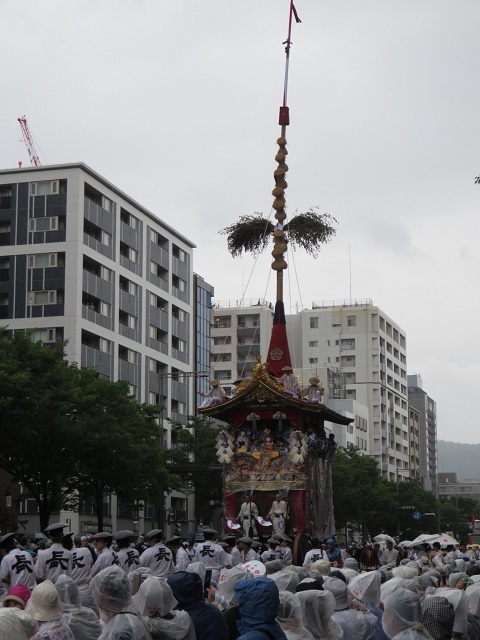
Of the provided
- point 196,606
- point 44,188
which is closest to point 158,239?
point 44,188

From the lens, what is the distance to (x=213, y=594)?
10156 mm

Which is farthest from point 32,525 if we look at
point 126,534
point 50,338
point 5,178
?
point 126,534

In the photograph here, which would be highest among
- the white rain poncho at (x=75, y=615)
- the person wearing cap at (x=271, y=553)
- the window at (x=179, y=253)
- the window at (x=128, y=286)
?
the window at (x=179, y=253)

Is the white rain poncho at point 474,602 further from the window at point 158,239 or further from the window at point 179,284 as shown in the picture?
the window at point 179,284

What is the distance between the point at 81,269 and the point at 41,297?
294cm

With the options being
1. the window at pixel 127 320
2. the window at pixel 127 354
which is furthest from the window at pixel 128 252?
the window at pixel 127 354

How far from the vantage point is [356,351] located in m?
126

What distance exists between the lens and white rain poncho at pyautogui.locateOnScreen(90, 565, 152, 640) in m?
6.85

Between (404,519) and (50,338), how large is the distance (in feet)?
165

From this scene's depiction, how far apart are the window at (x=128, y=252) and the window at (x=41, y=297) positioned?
752cm

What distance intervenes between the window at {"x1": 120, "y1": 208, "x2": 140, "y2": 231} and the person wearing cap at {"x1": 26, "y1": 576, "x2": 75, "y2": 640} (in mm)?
63324

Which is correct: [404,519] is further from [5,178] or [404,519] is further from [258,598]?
[258,598]

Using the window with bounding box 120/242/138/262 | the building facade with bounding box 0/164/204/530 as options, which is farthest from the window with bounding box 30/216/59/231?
the window with bounding box 120/242/138/262

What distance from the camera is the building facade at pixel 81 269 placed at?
6369cm
